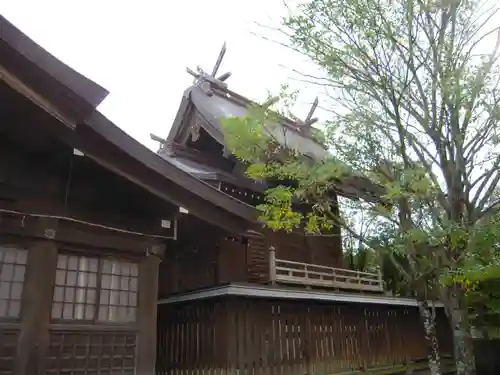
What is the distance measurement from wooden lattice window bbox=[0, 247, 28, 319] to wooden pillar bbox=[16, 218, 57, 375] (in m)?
0.09

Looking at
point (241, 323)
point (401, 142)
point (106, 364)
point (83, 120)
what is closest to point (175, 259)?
point (241, 323)

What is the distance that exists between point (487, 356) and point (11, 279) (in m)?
13.9

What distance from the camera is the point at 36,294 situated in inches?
262

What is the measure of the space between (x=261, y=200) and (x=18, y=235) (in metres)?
7.97

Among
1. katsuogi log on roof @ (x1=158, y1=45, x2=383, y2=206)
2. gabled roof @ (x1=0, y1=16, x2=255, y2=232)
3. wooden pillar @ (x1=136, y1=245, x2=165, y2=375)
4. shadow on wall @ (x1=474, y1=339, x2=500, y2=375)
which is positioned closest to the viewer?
gabled roof @ (x1=0, y1=16, x2=255, y2=232)

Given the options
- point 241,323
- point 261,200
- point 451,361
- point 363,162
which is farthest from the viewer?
point 451,361

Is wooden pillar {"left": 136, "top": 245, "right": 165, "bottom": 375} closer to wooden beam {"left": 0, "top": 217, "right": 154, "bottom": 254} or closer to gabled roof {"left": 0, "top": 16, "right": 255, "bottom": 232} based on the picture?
wooden beam {"left": 0, "top": 217, "right": 154, "bottom": 254}

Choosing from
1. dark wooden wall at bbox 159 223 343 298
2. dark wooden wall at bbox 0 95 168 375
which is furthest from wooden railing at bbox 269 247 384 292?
dark wooden wall at bbox 0 95 168 375

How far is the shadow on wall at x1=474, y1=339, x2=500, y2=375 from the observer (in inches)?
547

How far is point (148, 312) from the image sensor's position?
7699mm


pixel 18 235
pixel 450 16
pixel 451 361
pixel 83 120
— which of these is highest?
pixel 450 16

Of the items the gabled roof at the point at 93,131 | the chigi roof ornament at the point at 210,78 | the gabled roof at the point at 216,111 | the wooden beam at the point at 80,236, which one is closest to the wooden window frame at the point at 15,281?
the wooden beam at the point at 80,236

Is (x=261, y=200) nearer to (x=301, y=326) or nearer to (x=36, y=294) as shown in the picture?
(x=301, y=326)

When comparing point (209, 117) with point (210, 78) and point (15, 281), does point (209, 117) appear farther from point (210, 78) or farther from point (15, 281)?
point (15, 281)
